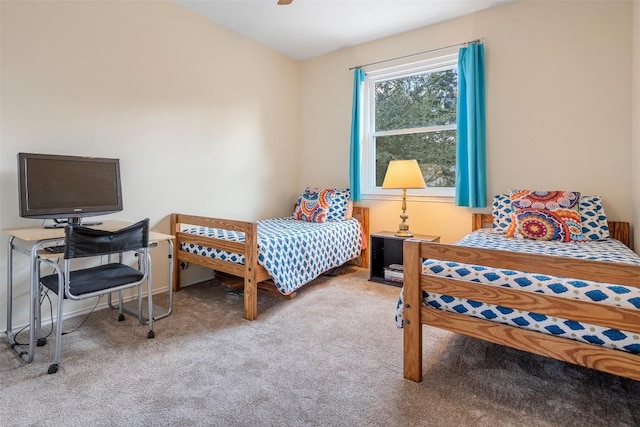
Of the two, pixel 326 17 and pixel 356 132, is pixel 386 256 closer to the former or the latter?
pixel 356 132

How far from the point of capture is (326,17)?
3127 mm

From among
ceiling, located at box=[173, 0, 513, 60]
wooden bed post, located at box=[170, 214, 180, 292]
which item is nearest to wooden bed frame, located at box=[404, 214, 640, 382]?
wooden bed post, located at box=[170, 214, 180, 292]

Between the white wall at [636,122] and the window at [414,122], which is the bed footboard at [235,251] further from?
the white wall at [636,122]

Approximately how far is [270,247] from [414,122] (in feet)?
7.17

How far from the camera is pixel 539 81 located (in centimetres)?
281

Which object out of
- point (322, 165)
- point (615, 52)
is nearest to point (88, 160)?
point (322, 165)

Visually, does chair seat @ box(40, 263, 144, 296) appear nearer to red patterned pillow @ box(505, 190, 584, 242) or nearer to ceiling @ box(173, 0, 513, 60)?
ceiling @ box(173, 0, 513, 60)

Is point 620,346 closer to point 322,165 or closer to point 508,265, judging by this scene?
point 508,265

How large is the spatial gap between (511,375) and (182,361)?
1710 millimetres

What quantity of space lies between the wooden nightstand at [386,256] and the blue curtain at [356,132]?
0.68 meters

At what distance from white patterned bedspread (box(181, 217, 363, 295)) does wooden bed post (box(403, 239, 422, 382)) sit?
45.1 inches

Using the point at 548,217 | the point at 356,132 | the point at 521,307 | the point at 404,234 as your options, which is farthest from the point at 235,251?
the point at 548,217

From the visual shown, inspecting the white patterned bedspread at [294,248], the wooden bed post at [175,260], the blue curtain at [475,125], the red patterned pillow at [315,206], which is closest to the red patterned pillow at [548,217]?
the blue curtain at [475,125]

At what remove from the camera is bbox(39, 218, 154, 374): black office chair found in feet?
5.43
